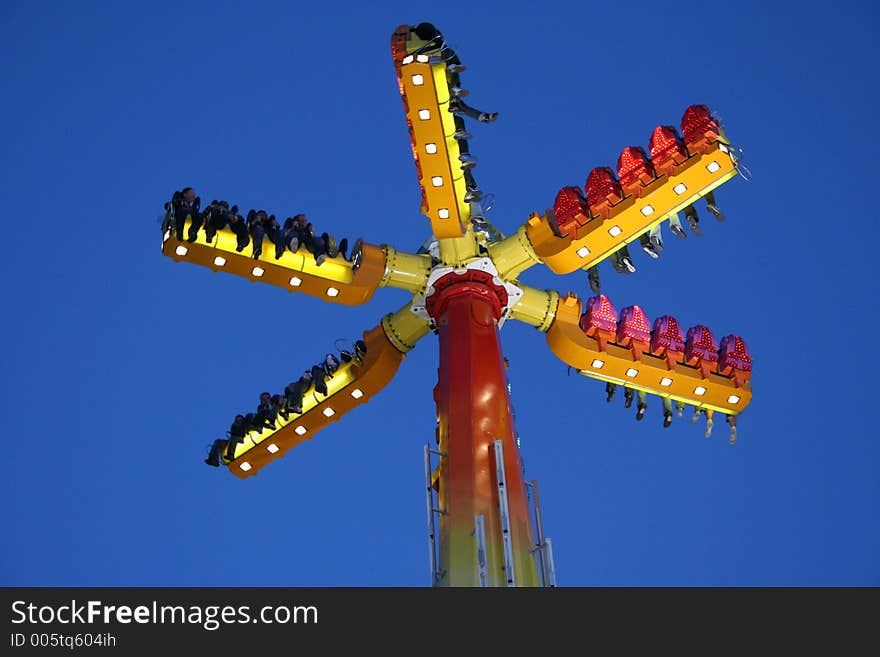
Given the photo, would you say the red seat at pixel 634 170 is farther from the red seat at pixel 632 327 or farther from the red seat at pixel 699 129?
the red seat at pixel 632 327

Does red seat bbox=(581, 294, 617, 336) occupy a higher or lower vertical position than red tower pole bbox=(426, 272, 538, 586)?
higher

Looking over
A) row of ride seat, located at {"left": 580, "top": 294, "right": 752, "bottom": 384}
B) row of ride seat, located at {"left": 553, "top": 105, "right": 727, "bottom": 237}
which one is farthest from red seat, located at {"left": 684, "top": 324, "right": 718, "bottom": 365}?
row of ride seat, located at {"left": 553, "top": 105, "right": 727, "bottom": 237}

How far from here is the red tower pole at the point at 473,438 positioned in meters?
25.2

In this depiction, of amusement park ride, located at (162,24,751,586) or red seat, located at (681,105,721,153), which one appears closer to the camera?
amusement park ride, located at (162,24,751,586)

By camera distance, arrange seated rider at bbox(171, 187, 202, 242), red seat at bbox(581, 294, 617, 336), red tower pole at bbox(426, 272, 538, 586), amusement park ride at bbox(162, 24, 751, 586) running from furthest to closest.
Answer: red seat at bbox(581, 294, 617, 336) < seated rider at bbox(171, 187, 202, 242) < amusement park ride at bbox(162, 24, 751, 586) < red tower pole at bbox(426, 272, 538, 586)

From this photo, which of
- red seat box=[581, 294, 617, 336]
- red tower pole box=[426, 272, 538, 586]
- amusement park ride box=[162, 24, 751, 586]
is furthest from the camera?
red seat box=[581, 294, 617, 336]

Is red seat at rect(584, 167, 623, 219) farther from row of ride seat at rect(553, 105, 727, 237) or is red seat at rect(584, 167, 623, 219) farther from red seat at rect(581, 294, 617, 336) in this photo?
red seat at rect(581, 294, 617, 336)

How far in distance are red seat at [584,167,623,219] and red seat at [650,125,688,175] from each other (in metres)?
0.93

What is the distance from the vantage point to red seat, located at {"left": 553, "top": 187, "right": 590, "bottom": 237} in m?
30.4

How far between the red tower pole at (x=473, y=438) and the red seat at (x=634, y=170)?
350 centimetres

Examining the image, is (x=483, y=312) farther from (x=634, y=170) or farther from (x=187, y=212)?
(x=187, y=212)

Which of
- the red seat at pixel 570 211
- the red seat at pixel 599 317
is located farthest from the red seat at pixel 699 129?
the red seat at pixel 599 317

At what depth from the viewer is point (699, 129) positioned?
29953mm

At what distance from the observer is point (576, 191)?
30688 mm
